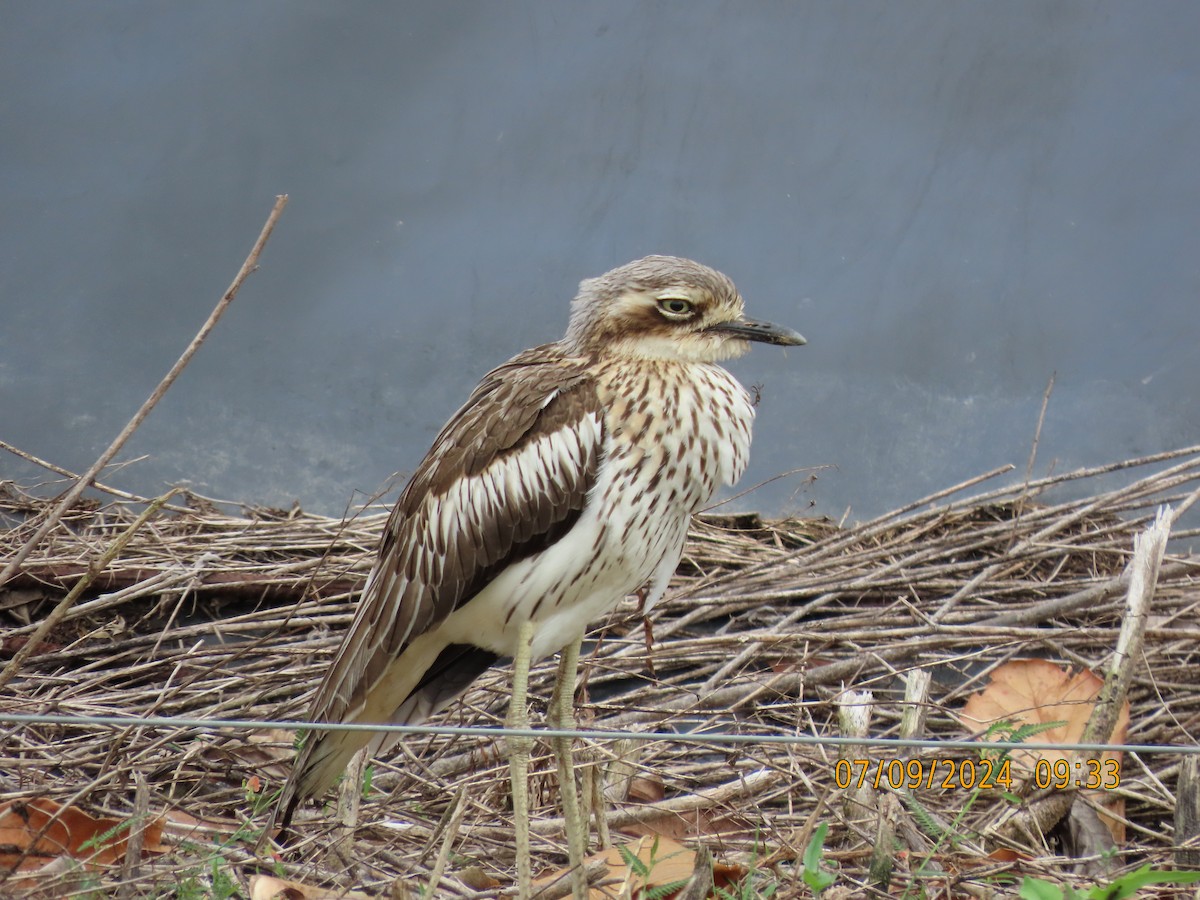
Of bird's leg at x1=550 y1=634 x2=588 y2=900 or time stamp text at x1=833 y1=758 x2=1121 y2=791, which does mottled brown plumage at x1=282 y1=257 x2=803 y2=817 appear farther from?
time stamp text at x1=833 y1=758 x2=1121 y2=791

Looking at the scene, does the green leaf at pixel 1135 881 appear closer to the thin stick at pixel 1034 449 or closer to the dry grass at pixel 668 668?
the dry grass at pixel 668 668

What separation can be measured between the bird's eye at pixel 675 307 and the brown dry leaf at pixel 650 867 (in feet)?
3.82

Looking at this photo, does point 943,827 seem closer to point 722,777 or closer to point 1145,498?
point 722,777

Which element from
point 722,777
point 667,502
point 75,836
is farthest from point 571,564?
point 75,836

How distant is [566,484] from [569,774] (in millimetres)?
672

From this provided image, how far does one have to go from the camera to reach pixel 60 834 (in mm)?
2791

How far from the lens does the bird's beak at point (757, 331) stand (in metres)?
2.98

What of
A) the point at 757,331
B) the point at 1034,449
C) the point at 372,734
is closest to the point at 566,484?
the point at 757,331

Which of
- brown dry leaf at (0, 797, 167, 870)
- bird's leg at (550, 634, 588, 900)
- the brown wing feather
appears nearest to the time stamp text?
bird's leg at (550, 634, 588, 900)

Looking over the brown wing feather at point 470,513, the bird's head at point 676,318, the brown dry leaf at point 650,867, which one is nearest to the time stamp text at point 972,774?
the brown dry leaf at point 650,867

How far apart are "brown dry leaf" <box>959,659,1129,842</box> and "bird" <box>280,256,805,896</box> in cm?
98

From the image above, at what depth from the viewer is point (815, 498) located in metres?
4.83

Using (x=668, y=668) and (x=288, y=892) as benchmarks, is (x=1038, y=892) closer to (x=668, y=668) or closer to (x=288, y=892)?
(x=288, y=892)

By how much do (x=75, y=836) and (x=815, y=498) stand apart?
2900 mm
